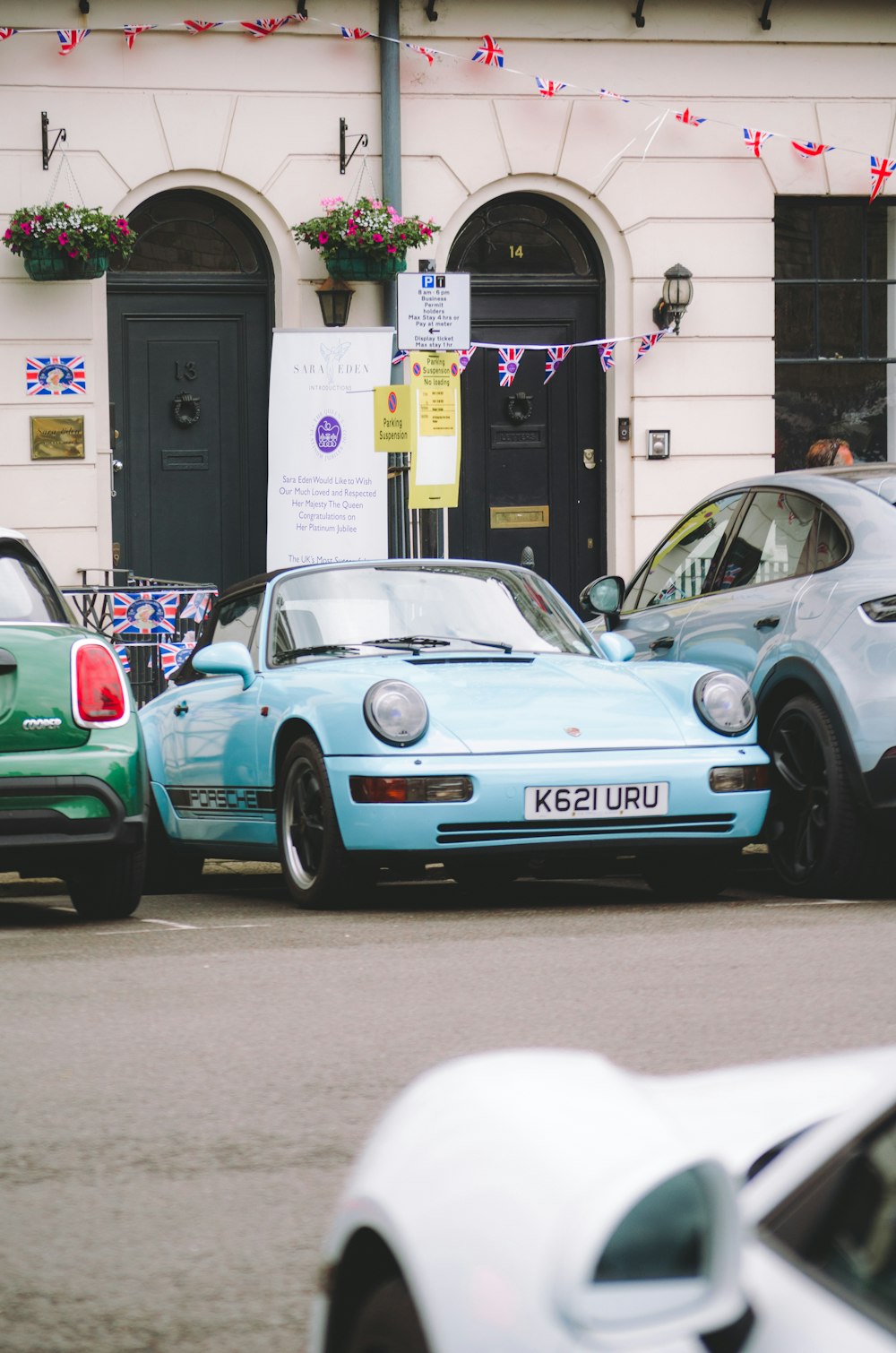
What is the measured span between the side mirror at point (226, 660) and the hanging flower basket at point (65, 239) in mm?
7889

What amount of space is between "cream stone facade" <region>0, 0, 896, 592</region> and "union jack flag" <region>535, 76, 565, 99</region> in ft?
0.25

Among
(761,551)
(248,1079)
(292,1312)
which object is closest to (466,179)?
(761,551)

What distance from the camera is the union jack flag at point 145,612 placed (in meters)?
14.0

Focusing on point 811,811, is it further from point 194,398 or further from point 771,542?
point 194,398

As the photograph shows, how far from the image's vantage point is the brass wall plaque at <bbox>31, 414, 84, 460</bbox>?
16516mm

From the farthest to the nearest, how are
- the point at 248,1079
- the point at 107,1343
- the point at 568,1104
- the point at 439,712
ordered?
the point at 439,712 < the point at 248,1079 < the point at 107,1343 < the point at 568,1104

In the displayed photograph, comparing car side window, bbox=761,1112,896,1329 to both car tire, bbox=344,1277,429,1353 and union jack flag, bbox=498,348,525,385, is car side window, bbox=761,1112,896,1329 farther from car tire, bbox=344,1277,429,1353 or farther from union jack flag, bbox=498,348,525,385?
union jack flag, bbox=498,348,525,385

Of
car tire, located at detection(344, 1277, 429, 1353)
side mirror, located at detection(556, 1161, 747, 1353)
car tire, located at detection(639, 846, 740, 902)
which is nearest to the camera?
side mirror, located at detection(556, 1161, 747, 1353)

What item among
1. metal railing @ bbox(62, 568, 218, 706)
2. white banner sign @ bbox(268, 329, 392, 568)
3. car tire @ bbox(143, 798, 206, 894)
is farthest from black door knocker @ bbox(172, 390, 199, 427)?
car tire @ bbox(143, 798, 206, 894)

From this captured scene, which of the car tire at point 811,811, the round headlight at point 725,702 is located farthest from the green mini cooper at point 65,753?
the car tire at point 811,811

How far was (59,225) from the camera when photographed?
15867mm

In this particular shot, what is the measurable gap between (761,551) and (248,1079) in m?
4.80

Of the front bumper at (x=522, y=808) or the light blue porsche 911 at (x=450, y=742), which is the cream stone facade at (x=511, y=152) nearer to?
the light blue porsche 911 at (x=450, y=742)

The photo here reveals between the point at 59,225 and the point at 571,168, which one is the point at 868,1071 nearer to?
the point at 59,225
